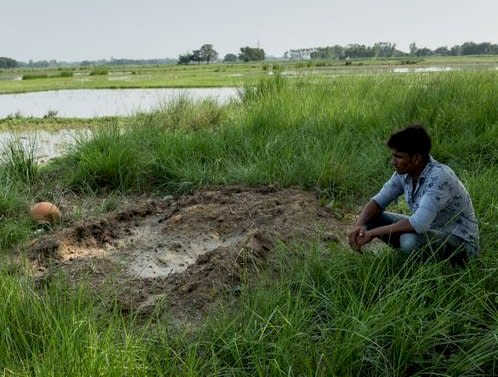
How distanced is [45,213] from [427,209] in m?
3.31

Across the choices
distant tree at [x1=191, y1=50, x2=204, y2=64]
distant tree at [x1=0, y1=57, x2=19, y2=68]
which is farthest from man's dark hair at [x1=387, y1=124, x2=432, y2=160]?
distant tree at [x1=0, y1=57, x2=19, y2=68]

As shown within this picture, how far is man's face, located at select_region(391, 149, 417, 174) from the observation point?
2.88m

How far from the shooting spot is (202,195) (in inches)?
198

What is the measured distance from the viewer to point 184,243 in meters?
4.13

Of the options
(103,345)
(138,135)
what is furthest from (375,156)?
(103,345)

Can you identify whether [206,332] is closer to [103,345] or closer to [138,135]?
[103,345]

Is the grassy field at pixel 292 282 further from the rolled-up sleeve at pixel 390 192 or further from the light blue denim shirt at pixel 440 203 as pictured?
the rolled-up sleeve at pixel 390 192

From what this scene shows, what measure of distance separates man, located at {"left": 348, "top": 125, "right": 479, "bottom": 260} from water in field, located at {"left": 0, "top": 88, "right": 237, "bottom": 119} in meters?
6.56

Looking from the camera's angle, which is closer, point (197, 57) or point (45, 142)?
point (45, 142)

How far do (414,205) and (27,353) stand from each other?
219 cm

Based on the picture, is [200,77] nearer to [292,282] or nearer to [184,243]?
[184,243]

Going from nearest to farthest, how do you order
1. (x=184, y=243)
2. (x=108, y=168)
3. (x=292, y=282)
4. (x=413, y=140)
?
(x=292, y=282)
(x=413, y=140)
(x=184, y=243)
(x=108, y=168)

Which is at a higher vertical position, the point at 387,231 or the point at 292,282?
the point at 387,231

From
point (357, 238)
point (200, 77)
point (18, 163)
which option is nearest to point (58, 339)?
point (357, 238)
